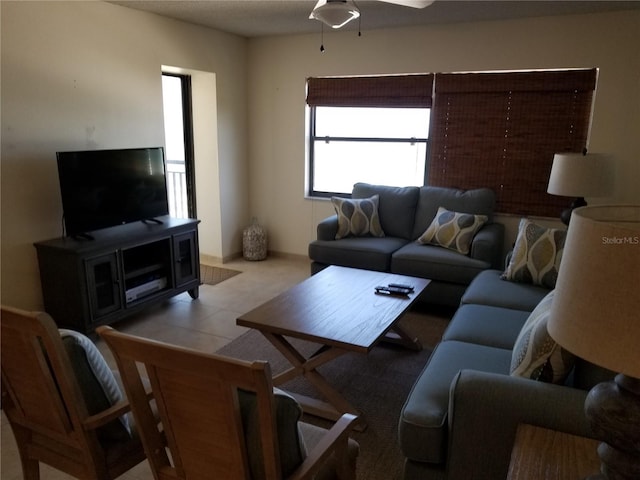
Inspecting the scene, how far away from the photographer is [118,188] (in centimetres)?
349

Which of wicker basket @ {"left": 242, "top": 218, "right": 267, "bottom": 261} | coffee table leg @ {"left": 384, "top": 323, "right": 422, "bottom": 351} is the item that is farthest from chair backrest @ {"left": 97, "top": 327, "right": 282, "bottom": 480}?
wicker basket @ {"left": 242, "top": 218, "right": 267, "bottom": 261}

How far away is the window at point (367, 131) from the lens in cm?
466

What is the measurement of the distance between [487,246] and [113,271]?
2816mm

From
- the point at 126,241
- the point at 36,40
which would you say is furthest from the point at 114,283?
the point at 36,40

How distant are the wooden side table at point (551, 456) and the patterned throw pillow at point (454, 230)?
257 centimetres

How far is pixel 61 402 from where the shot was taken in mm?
1460

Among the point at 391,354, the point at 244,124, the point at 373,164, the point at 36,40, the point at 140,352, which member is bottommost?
the point at 391,354

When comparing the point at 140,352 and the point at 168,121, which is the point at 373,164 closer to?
the point at 168,121

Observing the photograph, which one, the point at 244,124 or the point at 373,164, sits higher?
the point at 244,124

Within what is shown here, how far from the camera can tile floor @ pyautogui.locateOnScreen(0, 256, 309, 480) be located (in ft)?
10.8

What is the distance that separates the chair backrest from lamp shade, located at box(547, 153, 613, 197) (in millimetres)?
2887

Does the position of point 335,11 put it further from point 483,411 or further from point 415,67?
point 415,67

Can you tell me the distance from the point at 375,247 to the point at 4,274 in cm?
274

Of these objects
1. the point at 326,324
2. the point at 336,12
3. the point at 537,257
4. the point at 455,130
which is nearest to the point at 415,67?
the point at 455,130
